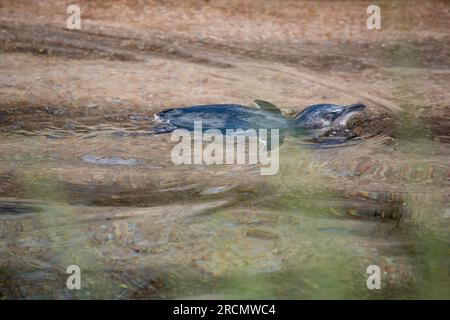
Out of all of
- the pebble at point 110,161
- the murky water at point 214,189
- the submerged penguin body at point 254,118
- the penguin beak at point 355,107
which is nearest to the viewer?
the murky water at point 214,189

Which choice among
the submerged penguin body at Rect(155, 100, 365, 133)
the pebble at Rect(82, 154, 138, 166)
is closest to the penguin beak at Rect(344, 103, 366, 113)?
the submerged penguin body at Rect(155, 100, 365, 133)

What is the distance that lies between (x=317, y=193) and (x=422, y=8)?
2217 mm

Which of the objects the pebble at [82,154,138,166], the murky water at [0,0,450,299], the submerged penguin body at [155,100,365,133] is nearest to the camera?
the murky water at [0,0,450,299]

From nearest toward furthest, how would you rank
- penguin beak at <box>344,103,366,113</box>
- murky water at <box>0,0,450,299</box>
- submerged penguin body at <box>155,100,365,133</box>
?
murky water at <box>0,0,450,299</box> → submerged penguin body at <box>155,100,365,133</box> → penguin beak at <box>344,103,366,113</box>

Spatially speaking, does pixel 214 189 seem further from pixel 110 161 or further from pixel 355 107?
pixel 355 107

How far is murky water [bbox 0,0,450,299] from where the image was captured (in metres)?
2.31

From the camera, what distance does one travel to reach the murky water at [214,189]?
231 cm

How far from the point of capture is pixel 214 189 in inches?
112

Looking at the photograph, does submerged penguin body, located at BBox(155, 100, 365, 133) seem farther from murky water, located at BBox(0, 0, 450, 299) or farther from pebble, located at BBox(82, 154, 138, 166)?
pebble, located at BBox(82, 154, 138, 166)

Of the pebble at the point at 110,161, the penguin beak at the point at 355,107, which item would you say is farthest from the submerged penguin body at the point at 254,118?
the pebble at the point at 110,161

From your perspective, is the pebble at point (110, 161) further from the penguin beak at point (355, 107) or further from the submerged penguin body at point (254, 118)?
the penguin beak at point (355, 107)
